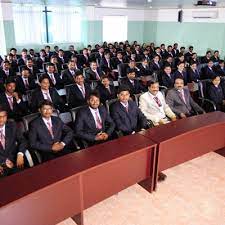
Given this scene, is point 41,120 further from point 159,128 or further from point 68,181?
point 159,128

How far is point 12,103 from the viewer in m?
4.75

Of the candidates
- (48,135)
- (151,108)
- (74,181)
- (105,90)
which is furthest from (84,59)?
(74,181)

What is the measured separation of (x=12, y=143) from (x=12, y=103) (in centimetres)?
167

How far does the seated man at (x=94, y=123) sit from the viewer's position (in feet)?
12.0

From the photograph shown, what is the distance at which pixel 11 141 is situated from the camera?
3.25 meters

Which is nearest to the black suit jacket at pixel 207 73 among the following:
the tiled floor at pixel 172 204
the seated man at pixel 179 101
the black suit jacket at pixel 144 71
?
Answer: the black suit jacket at pixel 144 71

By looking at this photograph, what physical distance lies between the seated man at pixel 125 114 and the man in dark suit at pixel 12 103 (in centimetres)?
174

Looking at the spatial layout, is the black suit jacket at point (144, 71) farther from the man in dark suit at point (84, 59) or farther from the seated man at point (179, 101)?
the seated man at point (179, 101)

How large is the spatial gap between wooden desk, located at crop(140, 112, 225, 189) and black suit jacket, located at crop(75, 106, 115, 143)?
70cm

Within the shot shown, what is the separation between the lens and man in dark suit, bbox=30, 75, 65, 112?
4864 mm

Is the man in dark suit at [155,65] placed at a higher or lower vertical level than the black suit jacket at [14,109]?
higher

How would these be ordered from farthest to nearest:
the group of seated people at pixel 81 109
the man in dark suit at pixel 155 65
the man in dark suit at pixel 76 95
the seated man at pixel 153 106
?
1. the man in dark suit at pixel 155 65
2. the man in dark suit at pixel 76 95
3. the seated man at pixel 153 106
4. the group of seated people at pixel 81 109

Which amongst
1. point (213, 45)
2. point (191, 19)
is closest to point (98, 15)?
point (191, 19)

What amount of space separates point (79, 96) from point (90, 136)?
1.76 metres
